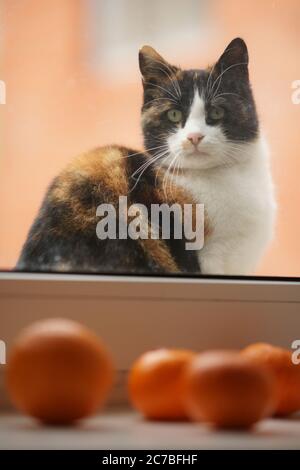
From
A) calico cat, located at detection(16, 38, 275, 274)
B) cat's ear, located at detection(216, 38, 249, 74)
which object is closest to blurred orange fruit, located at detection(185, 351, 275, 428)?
calico cat, located at detection(16, 38, 275, 274)

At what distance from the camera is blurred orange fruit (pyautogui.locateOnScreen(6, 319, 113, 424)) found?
0.66m

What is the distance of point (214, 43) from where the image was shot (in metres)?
1.12

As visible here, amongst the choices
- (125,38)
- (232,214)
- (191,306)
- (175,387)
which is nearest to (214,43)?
(125,38)

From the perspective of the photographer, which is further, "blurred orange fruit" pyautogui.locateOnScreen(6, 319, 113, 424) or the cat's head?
the cat's head

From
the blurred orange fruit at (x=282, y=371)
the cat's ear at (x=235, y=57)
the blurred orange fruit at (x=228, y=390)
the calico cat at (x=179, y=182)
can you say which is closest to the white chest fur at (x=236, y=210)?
the calico cat at (x=179, y=182)

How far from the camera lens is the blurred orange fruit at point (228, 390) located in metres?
0.65

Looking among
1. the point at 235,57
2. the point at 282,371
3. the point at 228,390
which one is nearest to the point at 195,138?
the point at 235,57

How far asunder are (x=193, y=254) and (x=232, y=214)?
10 cm

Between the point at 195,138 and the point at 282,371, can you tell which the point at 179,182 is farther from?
the point at 282,371

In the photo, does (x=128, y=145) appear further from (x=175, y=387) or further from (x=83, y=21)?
(x=175, y=387)

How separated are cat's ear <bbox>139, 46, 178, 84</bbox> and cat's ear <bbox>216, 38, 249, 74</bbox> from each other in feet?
0.27

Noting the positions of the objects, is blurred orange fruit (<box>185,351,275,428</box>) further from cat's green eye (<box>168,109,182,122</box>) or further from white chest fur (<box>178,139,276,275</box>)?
cat's green eye (<box>168,109,182,122</box>)

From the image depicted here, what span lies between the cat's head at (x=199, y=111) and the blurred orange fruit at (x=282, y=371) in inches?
15.0

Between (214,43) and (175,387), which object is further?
(214,43)
